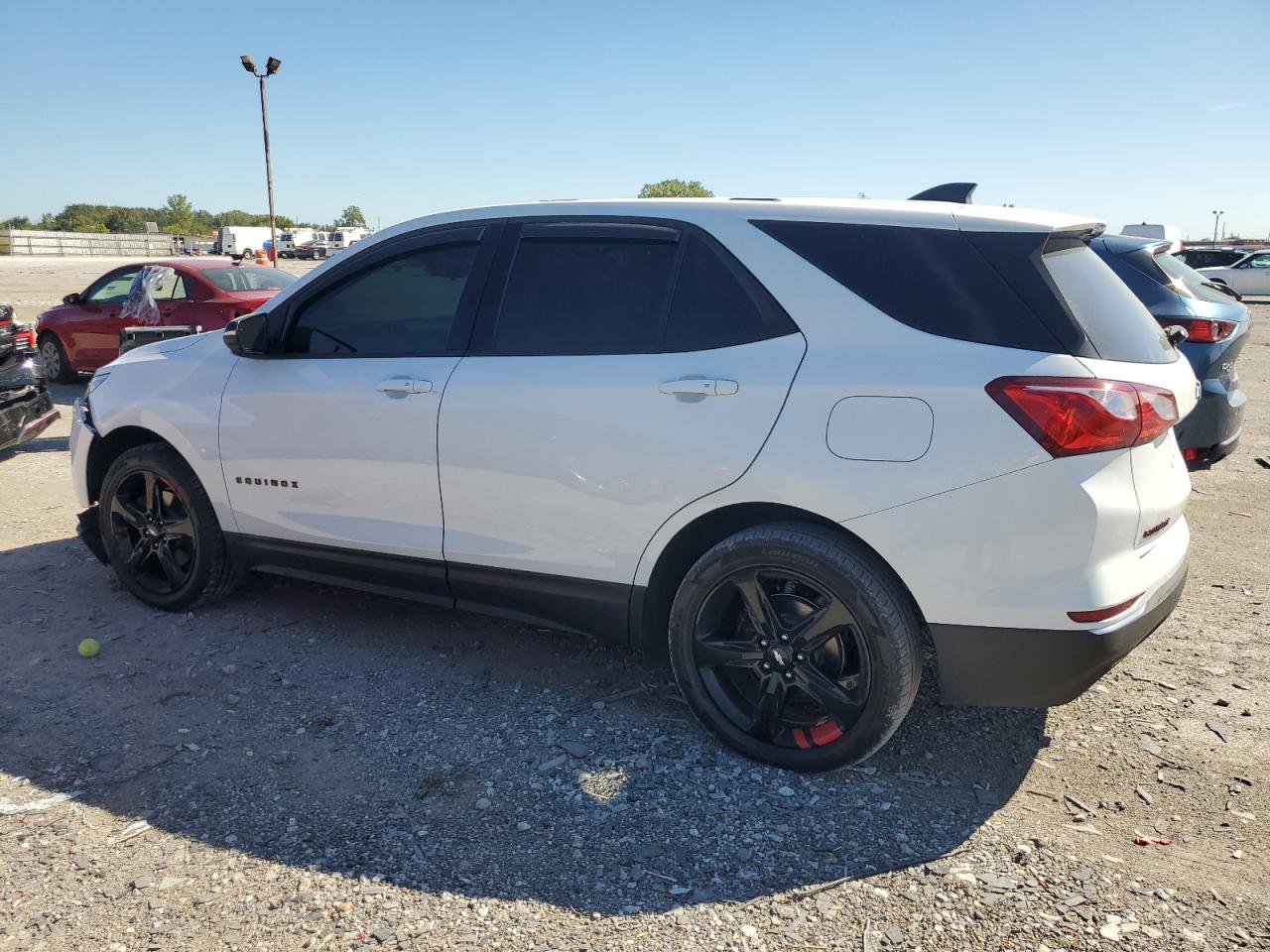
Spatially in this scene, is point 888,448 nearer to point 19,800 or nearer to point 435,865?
point 435,865

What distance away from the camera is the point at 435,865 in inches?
112

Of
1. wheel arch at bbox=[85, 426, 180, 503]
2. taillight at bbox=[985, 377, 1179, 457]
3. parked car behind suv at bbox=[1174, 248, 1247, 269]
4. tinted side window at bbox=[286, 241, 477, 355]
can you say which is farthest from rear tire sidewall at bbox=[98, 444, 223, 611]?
parked car behind suv at bbox=[1174, 248, 1247, 269]

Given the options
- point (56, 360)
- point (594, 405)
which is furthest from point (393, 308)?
point (56, 360)

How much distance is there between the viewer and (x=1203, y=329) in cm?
568

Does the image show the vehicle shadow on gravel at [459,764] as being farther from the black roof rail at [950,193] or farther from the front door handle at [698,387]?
the black roof rail at [950,193]

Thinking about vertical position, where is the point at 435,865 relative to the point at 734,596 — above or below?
below

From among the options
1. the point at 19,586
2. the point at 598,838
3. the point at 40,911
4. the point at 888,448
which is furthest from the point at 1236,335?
the point at 19,586

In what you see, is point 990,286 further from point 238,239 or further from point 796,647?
point 238,239

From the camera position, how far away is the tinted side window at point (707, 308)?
328 centimetres

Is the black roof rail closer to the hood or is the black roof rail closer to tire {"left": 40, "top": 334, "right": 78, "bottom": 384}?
the hood

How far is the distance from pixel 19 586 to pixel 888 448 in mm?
4574

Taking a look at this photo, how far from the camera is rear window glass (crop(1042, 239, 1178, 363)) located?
2953 mm

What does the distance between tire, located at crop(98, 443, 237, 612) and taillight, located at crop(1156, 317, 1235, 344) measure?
5310 millimetres

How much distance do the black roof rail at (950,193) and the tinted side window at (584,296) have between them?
1.03 m
